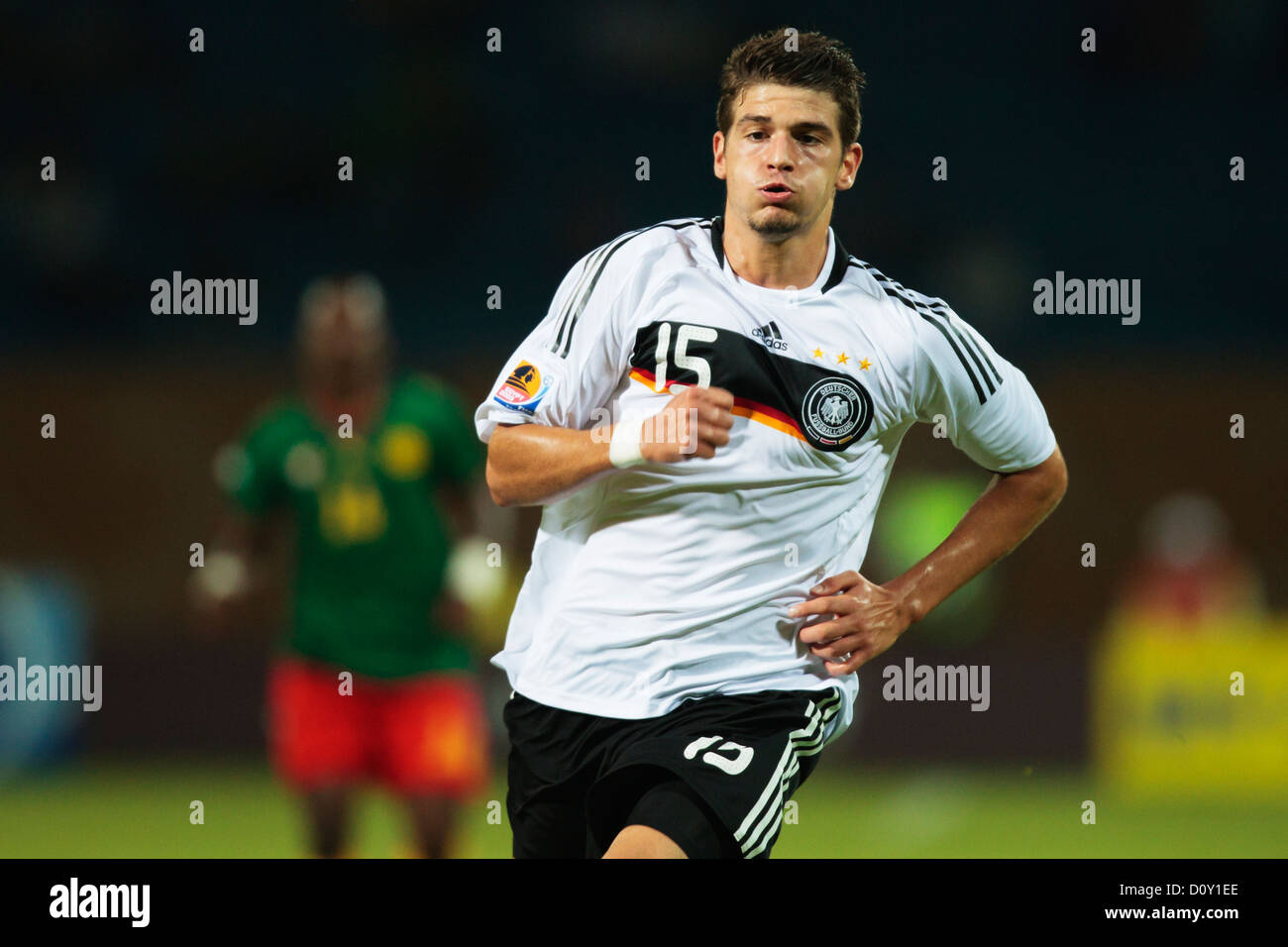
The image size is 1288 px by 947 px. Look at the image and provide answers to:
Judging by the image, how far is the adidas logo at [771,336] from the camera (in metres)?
3.55

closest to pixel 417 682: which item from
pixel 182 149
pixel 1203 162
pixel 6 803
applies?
pixel 6 803

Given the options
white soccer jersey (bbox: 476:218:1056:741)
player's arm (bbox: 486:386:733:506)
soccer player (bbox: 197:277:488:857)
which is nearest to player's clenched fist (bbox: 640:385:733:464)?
player's arm (bbox: 486:386:733:506)

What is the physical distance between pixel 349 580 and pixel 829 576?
292 centimetres

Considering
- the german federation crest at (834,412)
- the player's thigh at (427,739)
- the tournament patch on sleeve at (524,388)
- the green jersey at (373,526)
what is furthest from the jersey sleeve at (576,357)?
the player's thigh at (427,739)

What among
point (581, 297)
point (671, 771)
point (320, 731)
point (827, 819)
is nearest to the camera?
point (671, 771)

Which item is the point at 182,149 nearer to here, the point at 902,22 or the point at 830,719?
the point at 902,22

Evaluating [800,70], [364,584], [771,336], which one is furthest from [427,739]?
[800,70]

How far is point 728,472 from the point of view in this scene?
11.4ft

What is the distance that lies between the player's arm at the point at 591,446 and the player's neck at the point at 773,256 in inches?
16.5

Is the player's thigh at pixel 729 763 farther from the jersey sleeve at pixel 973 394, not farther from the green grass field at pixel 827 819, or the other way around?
the green grass field at pixel 827 819

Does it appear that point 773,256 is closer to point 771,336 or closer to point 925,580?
point 771,336

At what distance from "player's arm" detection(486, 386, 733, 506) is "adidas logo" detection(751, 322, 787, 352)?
0.78 ft

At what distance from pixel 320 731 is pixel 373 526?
0.83 metres

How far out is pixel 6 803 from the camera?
867 cm
